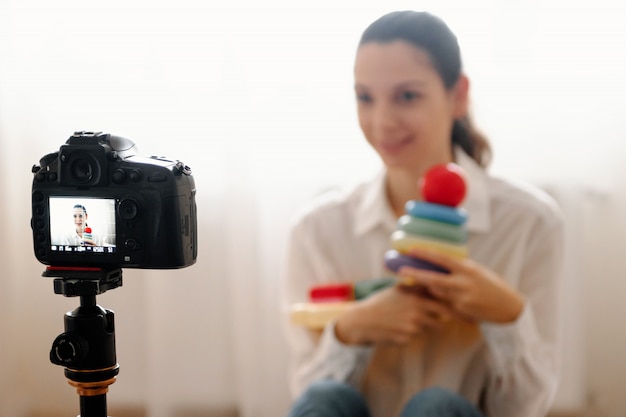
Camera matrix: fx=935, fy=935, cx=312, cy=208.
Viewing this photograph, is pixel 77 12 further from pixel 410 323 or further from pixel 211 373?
pixel 410 323

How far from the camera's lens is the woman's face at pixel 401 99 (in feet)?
4.50

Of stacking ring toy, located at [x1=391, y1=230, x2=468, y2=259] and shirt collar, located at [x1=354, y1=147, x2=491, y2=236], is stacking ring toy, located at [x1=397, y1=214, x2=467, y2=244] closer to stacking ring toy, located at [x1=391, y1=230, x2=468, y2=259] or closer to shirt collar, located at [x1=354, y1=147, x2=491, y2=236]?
stacking ring toy, located at [x1=391, y1=230, x2=468, y2=259]

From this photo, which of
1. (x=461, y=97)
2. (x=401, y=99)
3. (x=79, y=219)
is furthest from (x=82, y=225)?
(x=461, y=97)

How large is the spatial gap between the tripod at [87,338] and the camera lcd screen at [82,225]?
3 cm

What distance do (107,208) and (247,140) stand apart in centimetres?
100

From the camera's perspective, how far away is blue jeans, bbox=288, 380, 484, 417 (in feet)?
4.05

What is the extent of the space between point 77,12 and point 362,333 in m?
1.13

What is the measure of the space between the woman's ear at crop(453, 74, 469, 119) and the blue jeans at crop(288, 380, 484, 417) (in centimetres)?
45

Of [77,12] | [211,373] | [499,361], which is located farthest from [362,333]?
[77,12]

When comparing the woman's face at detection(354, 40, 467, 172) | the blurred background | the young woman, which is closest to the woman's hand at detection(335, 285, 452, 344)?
the young woman

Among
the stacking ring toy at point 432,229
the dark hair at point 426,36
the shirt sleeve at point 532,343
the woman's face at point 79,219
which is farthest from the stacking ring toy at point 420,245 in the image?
the woman's face at point 79,219

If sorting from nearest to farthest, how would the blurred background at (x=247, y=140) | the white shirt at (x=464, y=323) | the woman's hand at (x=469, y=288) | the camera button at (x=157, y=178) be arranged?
the camera button at (x=157, y=178), the woman's hand at (x=469, y=288), the white shirt at (x=464, y=323), the blurred background at (x=247, y=140)

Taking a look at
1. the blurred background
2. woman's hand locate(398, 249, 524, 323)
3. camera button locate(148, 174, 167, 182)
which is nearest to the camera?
camera button locate(148, 174, 167, 182)

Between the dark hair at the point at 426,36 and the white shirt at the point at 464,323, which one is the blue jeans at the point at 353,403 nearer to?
the white shirt at the point at 464,323
